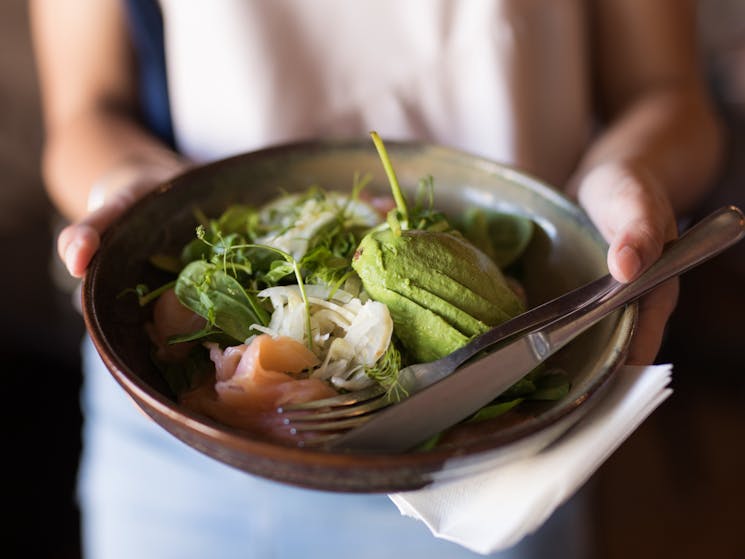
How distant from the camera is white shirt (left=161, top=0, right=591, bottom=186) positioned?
105 cm

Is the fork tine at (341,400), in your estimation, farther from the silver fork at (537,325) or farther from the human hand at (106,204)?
the human hand at (106,204)

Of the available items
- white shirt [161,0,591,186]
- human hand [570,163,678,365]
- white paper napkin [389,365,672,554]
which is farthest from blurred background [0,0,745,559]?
white paper napkin [389,365,672,554]

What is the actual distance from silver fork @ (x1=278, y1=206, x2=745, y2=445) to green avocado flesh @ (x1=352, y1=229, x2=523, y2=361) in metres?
0.02

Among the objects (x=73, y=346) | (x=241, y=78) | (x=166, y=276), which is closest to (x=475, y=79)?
(x=241, y=78)

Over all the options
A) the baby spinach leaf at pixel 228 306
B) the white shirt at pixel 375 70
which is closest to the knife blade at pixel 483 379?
the baby spinach leaf at pixel 228 306

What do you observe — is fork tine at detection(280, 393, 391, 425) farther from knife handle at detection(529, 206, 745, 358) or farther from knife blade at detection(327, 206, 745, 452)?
knife handle at detection(529, 206, 745, 358)

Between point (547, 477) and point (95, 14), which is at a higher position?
point (95, 14)

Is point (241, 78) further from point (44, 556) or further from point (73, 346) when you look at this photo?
point (44, 556)

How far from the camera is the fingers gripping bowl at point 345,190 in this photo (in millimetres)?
533

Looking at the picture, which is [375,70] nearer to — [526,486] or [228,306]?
[228,306]

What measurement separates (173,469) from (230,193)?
40cm

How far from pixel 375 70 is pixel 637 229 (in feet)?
1.79

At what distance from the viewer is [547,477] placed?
57 cm

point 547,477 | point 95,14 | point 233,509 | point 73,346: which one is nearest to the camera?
point 547,477
